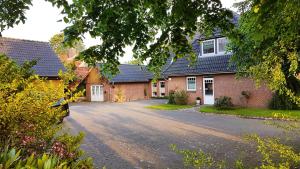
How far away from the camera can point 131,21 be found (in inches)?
218

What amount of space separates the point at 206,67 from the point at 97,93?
64.6ft

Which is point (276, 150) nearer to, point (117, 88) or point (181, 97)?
point (181, 97)

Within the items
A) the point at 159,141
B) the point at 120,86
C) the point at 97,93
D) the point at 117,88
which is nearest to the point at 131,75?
the point at 120,86

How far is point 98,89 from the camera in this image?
41.9 m

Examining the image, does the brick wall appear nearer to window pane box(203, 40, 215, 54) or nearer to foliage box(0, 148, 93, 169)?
window pane box(203, 40, 215, 54)

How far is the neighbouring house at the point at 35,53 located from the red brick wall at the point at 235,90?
12.8m

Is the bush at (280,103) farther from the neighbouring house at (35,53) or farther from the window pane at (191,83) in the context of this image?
the neighbouring house at (35,53)

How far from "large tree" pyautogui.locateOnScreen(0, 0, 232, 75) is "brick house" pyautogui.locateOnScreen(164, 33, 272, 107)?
56.2 ft

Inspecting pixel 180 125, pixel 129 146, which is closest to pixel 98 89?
pixel 180 125

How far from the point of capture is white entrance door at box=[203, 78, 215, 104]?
88.3 feet

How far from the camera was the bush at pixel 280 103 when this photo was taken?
20.6 meters

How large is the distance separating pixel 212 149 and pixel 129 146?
3.11 m

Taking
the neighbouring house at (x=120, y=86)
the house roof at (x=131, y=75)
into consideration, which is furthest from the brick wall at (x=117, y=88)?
the house roof at (x=131, y=75)

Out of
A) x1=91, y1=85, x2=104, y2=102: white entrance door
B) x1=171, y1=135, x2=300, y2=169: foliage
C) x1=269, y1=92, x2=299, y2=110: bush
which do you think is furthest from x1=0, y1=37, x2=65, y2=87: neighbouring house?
x1=171, y1=135, x2=300, y2=169: foliage
